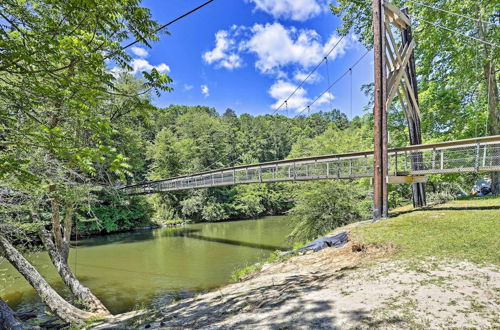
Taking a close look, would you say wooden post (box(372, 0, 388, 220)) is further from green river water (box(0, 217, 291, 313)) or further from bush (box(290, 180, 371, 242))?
green river water (box(0, 217, 291, 313))

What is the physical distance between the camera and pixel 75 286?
5.39m

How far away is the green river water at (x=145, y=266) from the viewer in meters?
6.31

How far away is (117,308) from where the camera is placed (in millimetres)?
5602

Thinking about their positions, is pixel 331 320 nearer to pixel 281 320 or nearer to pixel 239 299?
pixel 281 320

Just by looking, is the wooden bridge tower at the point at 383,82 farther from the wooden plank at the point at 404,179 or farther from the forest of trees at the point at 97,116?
the forest of trees at the point at 97,116

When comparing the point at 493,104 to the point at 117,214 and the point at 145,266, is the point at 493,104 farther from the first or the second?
the point at 117,214

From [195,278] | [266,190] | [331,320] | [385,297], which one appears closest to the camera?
[331,320]

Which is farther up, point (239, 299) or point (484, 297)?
point (484, 297)

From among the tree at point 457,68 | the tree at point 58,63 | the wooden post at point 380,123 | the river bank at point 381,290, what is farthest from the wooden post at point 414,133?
the tree at point 58,63

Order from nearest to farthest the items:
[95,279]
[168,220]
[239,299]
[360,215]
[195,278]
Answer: [239,299] < [195,278] < [95,279] < [360,215] < [168,220]

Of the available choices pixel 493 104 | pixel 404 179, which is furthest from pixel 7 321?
pixel 493 104

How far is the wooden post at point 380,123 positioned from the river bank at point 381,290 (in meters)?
1.34

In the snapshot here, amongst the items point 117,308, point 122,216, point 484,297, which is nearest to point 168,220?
point 122,216

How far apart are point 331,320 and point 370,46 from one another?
9958 millimetres
